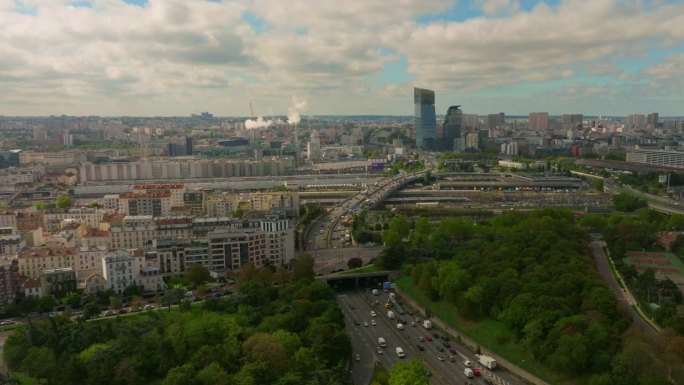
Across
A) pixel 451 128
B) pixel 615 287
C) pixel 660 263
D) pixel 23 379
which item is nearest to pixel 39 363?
pixel 23 379

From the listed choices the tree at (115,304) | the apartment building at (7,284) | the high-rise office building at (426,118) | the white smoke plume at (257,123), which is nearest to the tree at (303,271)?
the tree at (115,304)

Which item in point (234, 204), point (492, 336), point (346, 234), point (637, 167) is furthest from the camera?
point (637, 167)

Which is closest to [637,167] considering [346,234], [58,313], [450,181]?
[450,181]

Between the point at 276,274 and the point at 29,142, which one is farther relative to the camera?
the point at 29,142

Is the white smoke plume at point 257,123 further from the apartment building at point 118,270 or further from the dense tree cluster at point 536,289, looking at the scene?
the apartment building at point 118,270

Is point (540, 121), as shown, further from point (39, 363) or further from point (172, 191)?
point (39, 363)

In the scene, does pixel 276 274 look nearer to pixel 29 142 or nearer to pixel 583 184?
pixel 583 184
